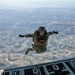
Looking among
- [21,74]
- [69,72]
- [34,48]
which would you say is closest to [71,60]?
[69,72]

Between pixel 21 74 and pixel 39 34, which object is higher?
pixel 39 34

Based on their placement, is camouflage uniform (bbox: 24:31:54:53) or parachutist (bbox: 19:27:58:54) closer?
parachutist (bbox: 19:27:58:54)

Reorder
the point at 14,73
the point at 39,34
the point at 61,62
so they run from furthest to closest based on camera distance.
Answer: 1. the point at 61,62
2. the point at 14,73
3. the point at 39,34

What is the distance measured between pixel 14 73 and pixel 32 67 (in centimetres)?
559

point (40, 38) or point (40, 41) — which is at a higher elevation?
point (40, 38)

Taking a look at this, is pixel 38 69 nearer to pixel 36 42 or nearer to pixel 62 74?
pixel 62 74

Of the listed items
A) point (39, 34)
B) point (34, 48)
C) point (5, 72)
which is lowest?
point (5, 72)

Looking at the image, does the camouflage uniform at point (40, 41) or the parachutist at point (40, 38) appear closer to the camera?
the parachutist at point (40, 38)

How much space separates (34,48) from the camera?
4247 cm

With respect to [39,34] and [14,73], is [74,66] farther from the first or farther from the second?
[39,34]

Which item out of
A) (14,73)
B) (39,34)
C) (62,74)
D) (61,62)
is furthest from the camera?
(61,62)

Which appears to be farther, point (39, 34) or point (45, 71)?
point (45, 71)

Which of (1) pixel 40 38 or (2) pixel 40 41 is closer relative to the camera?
(1) pixel 40 38

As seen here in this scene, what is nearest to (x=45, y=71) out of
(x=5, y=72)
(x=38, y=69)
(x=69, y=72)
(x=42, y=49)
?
(x=38, y=69)
